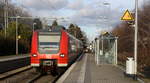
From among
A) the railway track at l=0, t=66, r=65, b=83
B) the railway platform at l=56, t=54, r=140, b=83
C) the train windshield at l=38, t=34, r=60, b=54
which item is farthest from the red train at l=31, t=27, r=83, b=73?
the railway platform at l=56, t=54, r=140, b=83

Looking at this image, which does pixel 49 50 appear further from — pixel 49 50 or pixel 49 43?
pixel 49 43

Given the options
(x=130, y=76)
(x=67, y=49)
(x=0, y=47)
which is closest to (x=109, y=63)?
(x=67, y=49)

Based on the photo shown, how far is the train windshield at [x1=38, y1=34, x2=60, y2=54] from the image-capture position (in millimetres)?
19903

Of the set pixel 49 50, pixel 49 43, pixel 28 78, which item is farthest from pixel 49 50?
pixel 28 78

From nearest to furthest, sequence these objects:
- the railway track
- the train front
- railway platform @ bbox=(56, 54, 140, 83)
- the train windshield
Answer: railway platform @ bbox=(56, 54, 140, 83) < the railway track < the train front < the train windshield

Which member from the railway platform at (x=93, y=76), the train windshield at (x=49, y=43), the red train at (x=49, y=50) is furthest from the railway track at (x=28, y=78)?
the train windshield at (x=49, y=43)

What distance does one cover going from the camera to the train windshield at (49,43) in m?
19.9

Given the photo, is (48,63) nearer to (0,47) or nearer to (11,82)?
(11,82)

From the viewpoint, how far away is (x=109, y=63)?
2941 centimetres

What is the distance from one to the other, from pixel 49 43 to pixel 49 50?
1.56 ft

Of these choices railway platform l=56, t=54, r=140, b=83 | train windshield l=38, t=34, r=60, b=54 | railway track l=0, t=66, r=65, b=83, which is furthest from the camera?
train windshield l=38, t=34, r=60, b=54

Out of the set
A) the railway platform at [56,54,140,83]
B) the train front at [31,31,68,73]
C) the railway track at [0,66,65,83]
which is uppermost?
the train front at [31,31,68,73]

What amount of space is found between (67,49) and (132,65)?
520 centimetres

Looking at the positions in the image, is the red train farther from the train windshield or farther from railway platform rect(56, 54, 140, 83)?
railway platform rect(56, 54, 140, 83)
